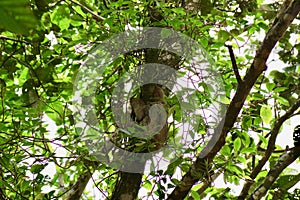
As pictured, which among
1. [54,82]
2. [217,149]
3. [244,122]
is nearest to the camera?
[217,149]

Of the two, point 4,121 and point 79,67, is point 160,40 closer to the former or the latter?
point 79,67

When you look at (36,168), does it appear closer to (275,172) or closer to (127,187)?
(127,187)

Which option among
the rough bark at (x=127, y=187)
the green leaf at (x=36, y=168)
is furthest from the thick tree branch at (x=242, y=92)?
the green leaf at (x=36, y=168)

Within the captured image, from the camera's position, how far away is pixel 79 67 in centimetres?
127

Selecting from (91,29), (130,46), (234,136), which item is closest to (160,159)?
(234,136)

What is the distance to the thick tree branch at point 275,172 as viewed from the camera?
1.21 m

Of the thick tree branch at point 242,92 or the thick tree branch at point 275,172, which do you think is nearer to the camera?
the thick tree branch at point 242,92

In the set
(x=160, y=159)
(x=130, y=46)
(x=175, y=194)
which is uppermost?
(x=130, y=46)

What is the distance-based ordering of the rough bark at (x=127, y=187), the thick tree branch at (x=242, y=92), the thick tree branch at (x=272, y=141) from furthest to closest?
the thick tree branch at (x=272, y=141), the rough bark at (x=127, y=187), the thick tree branch at (x=242, y=92)

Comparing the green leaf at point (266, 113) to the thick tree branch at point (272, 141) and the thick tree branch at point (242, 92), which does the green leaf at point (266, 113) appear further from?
the thick tree branch at point (242, 92)

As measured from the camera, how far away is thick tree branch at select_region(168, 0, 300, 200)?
0.93m

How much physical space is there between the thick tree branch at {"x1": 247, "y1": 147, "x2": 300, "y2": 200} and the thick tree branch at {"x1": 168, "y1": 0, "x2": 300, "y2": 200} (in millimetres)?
239

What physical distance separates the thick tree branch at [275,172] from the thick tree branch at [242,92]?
0.24m

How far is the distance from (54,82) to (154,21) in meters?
0.34
